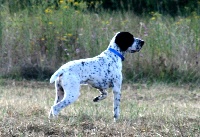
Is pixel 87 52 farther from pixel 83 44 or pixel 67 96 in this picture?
pixel 67 96

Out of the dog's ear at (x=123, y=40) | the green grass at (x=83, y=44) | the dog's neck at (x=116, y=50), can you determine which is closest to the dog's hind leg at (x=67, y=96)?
the dog's neck at (x=116, y=50)

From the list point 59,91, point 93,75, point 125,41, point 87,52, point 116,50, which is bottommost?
point 87,52

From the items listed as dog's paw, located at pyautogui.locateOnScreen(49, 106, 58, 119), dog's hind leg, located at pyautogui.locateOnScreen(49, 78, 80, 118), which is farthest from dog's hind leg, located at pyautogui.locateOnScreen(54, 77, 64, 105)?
dog's paw, located at pyautogui.locateOnScreen(49, 106, 58, 119)

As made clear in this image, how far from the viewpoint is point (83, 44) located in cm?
1320

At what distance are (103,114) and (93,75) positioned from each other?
535 mm

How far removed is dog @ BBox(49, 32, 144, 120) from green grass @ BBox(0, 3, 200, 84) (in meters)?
4.14

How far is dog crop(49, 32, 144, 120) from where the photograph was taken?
7.76 meters

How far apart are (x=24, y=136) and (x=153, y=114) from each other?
95.3 inches

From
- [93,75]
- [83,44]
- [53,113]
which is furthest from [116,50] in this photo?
[83,44]

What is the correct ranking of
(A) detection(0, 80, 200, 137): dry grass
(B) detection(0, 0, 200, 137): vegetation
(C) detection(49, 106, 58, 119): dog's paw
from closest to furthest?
(A) detection(0, 80, 200, 137): dry grass < (C) detection(49, 106, 58, 119): dog's paw < (B) detection(0, 0, 200, 137): vegetation

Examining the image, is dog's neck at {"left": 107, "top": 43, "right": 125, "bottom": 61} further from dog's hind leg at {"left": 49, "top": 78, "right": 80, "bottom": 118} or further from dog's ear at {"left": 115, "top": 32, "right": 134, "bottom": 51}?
dog's hind leg at {"left": 49, "top": 78, "right": 80, "bottom": 118}

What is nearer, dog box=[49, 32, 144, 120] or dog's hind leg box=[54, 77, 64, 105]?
dog box=[49, 32, 144, 120]

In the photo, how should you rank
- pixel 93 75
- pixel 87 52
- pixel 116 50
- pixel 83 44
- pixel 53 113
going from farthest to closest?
pixel 83 44 < pixel 87 52 < pixel 116 50 < pixel 93 75 < pixel 53 113

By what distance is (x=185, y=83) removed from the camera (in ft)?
40.9
